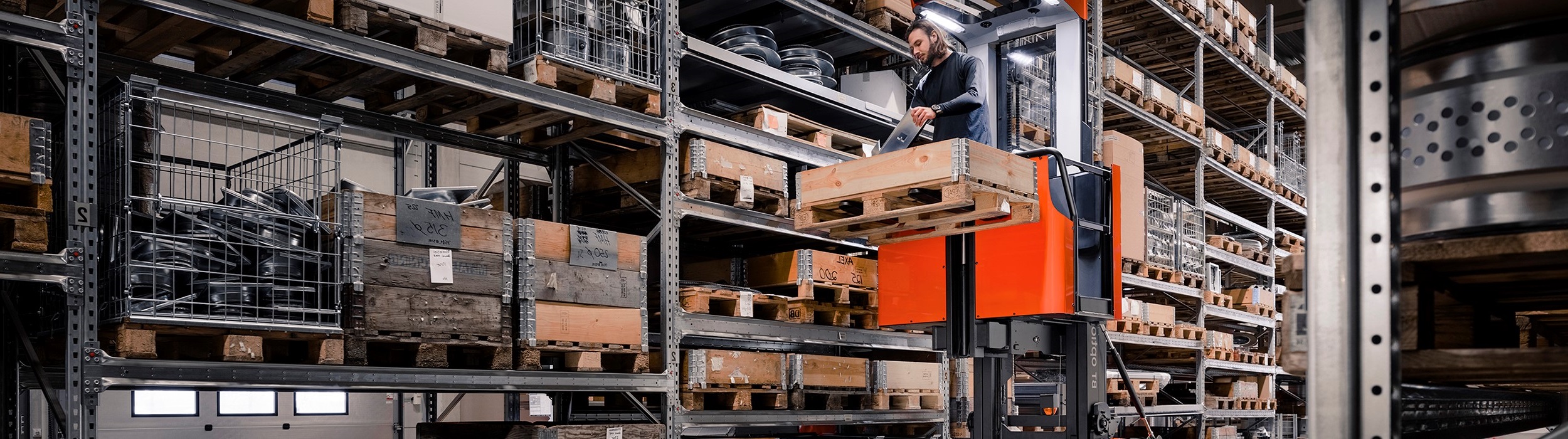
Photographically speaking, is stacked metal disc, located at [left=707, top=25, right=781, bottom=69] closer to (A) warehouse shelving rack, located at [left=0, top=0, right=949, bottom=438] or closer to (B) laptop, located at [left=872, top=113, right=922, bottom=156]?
(A) warehouse shelving rack, located at [left=0, top=0, right=949, bottom=438]

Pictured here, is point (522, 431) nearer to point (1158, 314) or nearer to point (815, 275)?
point (815, 275)

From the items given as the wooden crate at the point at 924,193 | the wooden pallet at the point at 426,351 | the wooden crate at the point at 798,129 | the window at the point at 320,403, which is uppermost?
the wooden crate at the point at 798,129

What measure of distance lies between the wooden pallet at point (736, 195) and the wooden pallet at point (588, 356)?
3.82 ft

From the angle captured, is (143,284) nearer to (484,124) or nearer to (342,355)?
(342,355)

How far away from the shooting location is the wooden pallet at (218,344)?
494cm

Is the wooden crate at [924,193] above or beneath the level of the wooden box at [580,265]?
above

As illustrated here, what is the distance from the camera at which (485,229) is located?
634cm

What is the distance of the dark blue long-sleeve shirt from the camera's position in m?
7.04

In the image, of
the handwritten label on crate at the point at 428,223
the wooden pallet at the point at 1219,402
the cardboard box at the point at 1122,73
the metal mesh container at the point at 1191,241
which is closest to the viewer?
the handwritten label on crate at the point at 428,223

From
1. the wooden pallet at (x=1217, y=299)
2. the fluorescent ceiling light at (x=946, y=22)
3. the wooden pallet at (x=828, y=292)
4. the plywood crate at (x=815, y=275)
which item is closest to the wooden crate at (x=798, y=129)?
the plywood crate at (x=815, y=275)

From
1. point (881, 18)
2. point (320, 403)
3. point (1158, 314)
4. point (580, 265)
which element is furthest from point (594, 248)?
point (320, 403)

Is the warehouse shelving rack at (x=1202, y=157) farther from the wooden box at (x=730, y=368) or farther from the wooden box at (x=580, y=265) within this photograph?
the wooden box at (x=580, y=265)

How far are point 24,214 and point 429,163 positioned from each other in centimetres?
344

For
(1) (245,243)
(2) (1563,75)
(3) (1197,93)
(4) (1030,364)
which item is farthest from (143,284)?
(3) (1197,93)
